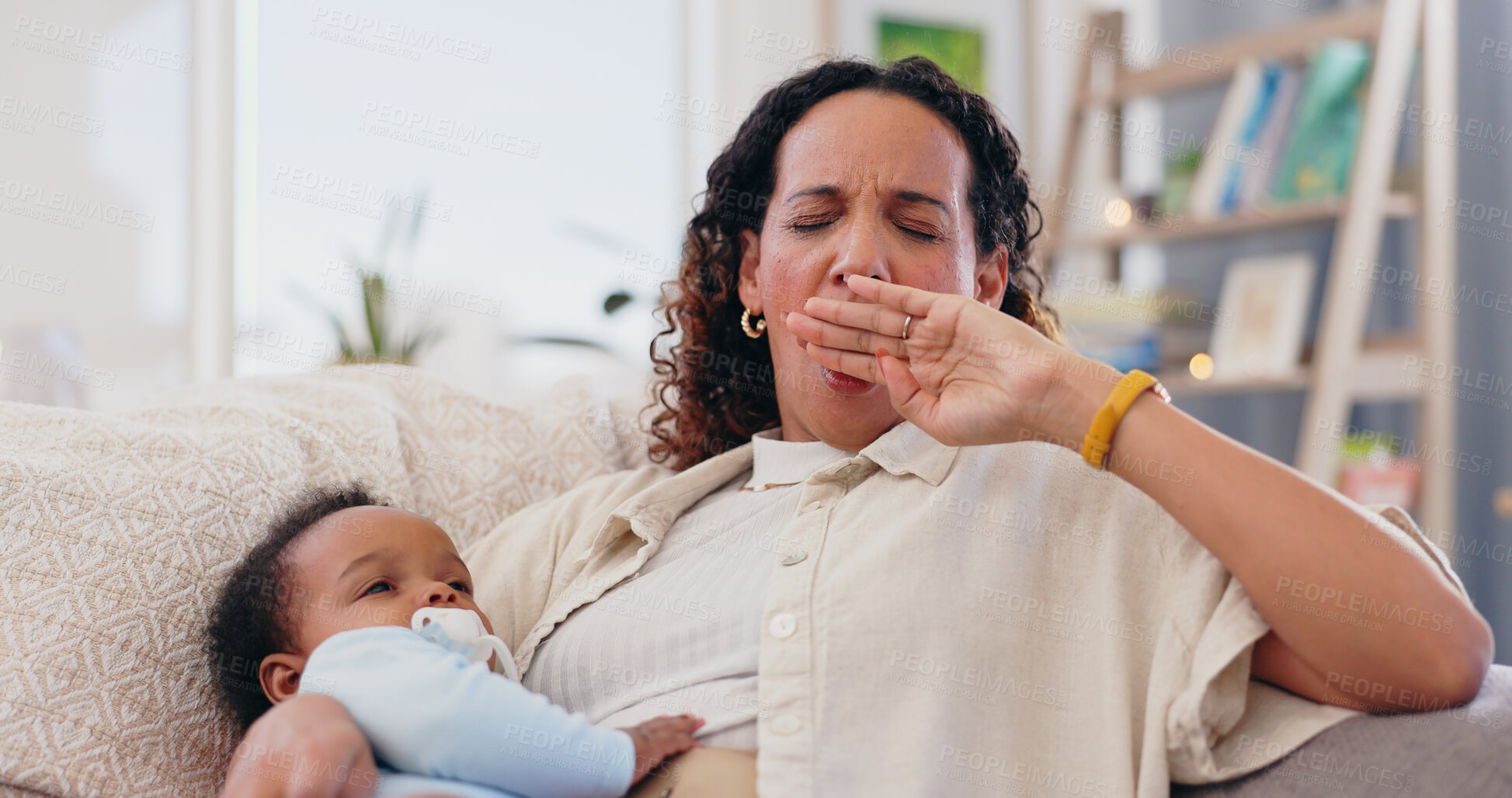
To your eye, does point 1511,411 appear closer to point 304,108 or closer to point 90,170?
point 304,108

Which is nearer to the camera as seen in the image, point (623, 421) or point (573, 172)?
point (623, 421)

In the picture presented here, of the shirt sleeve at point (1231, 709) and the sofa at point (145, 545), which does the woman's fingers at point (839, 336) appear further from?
the sofa at point (145, 545)

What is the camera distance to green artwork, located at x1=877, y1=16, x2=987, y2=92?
373 centimetres

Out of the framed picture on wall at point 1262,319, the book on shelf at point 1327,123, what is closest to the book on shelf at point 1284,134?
the book on shelf at point 1327,123

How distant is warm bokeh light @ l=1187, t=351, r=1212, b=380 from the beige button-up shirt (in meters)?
2.06

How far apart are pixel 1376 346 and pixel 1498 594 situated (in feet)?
2.45

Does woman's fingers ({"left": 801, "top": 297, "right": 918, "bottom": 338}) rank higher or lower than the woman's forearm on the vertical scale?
higher

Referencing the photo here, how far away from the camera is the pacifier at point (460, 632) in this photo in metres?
1.09

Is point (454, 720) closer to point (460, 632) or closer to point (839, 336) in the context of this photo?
point (460, 632)

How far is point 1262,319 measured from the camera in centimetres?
299

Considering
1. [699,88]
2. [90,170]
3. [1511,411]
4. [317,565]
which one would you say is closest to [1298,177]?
[1511,411]

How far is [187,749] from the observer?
112cm

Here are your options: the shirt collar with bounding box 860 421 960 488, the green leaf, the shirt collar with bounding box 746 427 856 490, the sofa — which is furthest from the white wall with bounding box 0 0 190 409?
the shirt collar with bounding box 860 421 960 488

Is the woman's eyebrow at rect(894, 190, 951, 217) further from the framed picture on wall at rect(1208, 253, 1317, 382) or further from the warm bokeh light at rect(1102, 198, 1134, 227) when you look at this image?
the warm bokeh light at rect(1102, 198, 1134, 227)
